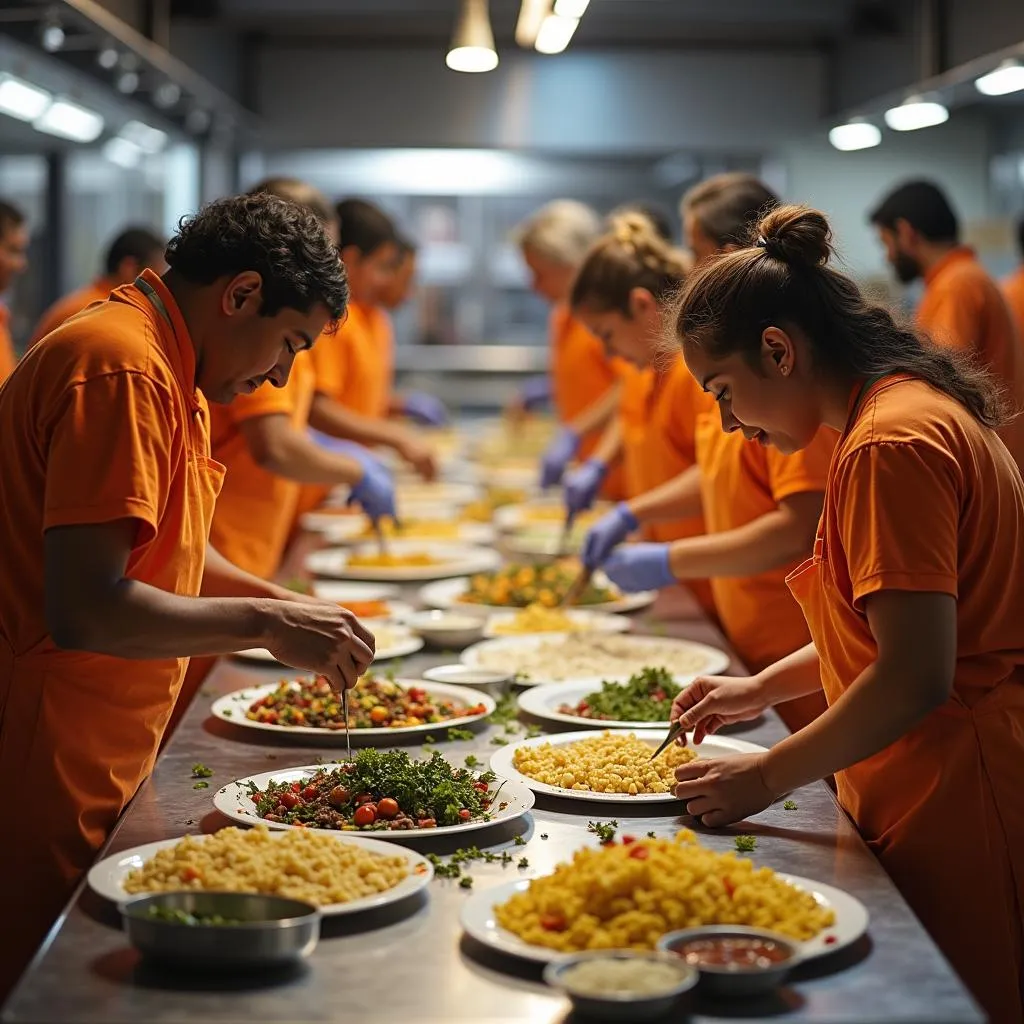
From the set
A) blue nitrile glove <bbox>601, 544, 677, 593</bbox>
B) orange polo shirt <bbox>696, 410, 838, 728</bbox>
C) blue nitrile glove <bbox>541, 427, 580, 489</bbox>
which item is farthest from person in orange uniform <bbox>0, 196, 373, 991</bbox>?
blue nitrile glove <bbox>541, 427, 580, 489</bbox>

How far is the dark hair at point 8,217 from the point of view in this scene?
6324mm

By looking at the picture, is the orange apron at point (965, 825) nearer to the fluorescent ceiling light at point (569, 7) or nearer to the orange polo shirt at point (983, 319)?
the fluorescent ceiling light at point (569, 7)

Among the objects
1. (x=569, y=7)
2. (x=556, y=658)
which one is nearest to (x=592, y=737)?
(x=556, y=658)

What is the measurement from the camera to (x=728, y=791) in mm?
2117

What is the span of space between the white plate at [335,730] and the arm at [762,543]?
0.67 meters

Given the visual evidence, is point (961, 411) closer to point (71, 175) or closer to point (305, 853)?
point (305, 853)

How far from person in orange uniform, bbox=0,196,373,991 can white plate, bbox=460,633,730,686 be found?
0.98m

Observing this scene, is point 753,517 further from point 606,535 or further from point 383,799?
point 383,799

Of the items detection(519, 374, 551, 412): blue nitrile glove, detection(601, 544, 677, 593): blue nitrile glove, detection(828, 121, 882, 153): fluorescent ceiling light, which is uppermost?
detection(828, 121, 882, 153): fluorescent ceiling light

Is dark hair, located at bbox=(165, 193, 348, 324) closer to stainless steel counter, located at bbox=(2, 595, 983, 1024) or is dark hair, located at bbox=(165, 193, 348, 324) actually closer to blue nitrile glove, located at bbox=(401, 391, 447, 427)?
stainless steel counter, located at bbox=(2, 595, 983, 1024)

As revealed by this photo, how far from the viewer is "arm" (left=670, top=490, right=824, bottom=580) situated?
308 centimetres

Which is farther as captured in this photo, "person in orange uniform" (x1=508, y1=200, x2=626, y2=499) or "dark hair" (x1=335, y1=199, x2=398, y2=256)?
"person in orange uniform" (x1=508, y1=200, x2=626, y2=499)

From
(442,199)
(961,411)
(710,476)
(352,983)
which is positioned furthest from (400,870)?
(442,199)

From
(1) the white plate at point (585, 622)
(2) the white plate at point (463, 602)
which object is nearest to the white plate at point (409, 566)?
(2) the white plate at point (463, 602)
